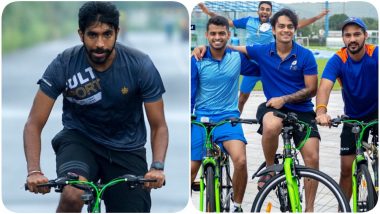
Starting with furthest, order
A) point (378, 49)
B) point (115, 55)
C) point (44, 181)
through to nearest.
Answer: point (378, 49), point (115, 55), point (44, 181)

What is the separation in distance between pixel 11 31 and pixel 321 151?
6.99ft

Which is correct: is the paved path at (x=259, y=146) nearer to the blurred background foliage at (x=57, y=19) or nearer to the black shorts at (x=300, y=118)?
the black shorts at (x=300, y=118)

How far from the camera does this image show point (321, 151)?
523 centimetres

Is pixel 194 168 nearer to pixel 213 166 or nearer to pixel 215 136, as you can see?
pixel 213 166

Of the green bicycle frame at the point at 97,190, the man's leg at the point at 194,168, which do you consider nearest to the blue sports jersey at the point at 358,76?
the man's leg at the point at 194,168

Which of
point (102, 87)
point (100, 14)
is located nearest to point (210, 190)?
point (102, 87)

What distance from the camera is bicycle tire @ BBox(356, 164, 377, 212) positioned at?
16.0ft

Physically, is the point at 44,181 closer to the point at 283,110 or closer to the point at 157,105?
the point at 157,105

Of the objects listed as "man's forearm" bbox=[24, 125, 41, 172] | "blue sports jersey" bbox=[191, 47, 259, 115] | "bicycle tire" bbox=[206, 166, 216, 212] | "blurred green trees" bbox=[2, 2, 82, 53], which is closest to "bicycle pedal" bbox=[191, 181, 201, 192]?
"bicycle tire" bbox=[206, 166, 216, 212]

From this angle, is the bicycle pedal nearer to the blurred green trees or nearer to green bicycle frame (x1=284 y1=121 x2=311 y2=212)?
green bicycle frame (x1=284 y1=121 x2=311 y2=212)

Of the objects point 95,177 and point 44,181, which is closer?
point 44,181

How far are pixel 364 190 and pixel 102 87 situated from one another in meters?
1.80

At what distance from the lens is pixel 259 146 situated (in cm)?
526

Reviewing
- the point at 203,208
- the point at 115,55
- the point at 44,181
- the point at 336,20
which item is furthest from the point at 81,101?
the point at 336,20
